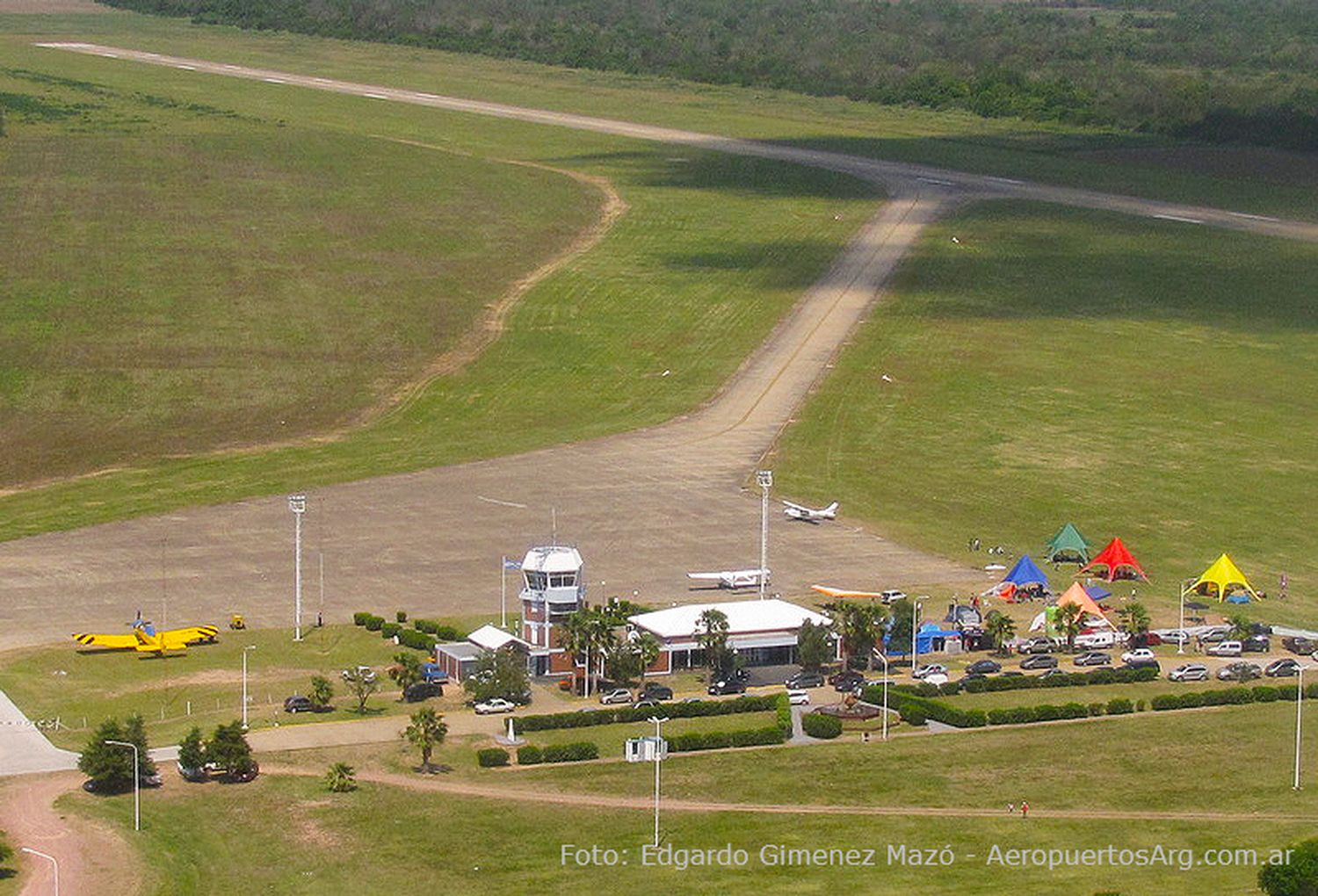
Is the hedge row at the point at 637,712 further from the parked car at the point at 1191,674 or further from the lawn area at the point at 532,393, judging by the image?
the lawn area at the point at 532,393

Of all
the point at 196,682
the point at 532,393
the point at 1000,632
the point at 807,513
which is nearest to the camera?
the point at 196,682

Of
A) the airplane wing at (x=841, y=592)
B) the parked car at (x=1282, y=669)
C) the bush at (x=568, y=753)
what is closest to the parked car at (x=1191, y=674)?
the parked car at (x=1282, y=669)

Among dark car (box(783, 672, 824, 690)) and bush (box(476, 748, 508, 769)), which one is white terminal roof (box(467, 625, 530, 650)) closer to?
dark car (box(783, 672, 824, 690))

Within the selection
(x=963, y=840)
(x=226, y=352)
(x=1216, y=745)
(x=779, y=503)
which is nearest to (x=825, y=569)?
(x=779, y=503)

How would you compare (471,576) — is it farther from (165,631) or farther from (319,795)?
(319,795)

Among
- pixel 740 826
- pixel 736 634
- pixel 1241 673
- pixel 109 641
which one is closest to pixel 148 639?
pixel 109 641

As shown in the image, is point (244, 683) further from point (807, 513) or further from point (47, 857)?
point (807, 513)

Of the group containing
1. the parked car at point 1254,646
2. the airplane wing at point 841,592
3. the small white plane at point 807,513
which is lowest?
the parked car at point 1254,646
